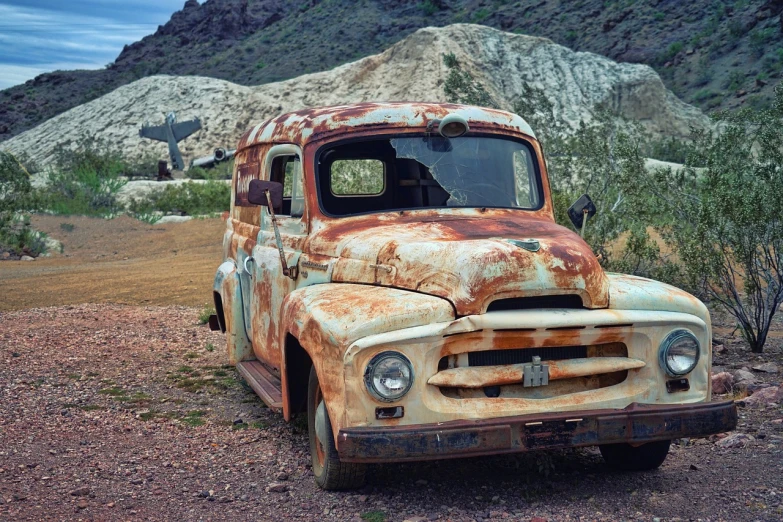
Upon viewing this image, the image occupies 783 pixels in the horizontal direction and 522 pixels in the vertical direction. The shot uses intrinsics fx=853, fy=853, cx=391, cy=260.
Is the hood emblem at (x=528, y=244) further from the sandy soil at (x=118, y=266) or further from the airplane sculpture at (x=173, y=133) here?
the airplane sculpture at (x=173, y=133)

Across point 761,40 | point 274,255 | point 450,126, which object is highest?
point 761,40

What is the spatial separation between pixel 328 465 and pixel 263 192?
1600 mm

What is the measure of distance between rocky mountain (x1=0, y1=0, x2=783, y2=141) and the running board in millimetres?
34784

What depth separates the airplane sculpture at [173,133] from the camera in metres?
35.7

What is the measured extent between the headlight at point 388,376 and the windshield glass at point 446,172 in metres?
1.45

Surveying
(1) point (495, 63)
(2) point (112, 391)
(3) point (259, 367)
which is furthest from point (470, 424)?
(1) point (495, 63)

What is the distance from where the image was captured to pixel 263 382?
5344mm

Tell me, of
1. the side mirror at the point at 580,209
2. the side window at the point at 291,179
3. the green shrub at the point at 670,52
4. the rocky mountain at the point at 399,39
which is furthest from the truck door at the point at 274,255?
the green shrub at the point at 670,52

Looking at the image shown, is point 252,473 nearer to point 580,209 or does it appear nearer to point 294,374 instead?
point 294,374

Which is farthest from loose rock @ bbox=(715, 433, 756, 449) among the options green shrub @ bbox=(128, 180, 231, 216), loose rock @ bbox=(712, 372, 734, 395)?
green shrub @ bbox=(128, 180, 231, 216)

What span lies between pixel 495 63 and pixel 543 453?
35.0 meters

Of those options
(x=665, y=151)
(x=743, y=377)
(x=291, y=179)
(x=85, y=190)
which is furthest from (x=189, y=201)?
(x=743, y=377)

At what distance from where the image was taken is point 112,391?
6648 mm

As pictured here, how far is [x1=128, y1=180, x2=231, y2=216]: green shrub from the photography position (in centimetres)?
2467
